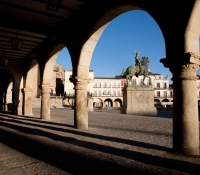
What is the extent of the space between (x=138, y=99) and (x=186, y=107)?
1253 centimetres

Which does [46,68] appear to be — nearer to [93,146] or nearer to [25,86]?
[25,86]

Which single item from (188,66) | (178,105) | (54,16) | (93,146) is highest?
(54,16)

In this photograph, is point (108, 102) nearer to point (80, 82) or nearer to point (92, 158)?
point (80, 82)

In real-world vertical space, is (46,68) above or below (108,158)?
above

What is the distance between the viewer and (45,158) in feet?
10.2

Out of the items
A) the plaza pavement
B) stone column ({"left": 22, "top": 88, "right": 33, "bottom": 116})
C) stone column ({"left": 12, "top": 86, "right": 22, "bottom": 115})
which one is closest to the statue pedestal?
stone column ({"left": 22, "top": 88, "right": 33, "bottom": 116})

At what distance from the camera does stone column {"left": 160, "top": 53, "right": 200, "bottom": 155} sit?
3275 mm

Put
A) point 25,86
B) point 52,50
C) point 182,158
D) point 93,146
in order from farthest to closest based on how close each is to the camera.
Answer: point 25,86 < point 52,50 < point 93,146 < point 182,158

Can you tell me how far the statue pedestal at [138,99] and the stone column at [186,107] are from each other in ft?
40.0

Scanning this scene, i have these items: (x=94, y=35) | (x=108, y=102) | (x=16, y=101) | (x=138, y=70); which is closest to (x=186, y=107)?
(x=94, y=35)

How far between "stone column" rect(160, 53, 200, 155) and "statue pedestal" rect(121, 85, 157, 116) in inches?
480

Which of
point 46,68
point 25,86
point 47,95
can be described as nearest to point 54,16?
point 46,68

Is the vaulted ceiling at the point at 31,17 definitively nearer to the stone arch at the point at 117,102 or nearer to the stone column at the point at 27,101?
the stone column at the point at 27,101

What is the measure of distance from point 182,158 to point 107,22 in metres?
4.04
